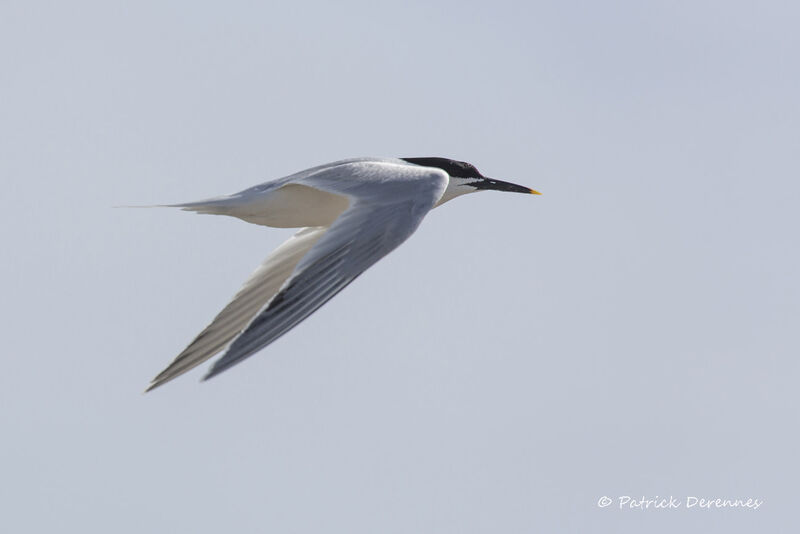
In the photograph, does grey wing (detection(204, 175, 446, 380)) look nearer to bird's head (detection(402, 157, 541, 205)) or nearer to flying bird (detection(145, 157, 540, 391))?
flying bird (detection(145, 157, 540, 391))

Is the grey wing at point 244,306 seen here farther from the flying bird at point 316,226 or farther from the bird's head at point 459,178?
the bird's head at point 459,178

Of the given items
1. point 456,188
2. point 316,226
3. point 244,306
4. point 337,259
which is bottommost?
point 244,306

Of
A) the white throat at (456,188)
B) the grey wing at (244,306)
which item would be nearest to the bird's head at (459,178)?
the white throat at (456,188)

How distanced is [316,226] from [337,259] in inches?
111

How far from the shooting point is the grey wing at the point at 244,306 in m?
12.0

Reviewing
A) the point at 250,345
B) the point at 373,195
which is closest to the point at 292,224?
the point at 373,195

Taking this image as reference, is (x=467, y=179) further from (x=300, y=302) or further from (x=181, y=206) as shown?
(x=300, y=302)

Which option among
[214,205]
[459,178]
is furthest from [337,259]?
[459,178]

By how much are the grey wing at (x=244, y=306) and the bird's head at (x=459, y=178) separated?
1.32m

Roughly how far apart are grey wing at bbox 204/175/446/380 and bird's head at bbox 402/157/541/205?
7.21 feet

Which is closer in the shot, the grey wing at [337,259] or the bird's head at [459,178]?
the grey wing at [337,259]

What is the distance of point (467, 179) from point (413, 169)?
2.16m

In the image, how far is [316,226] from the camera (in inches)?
507

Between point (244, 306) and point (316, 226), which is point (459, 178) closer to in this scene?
point (316, 226)
